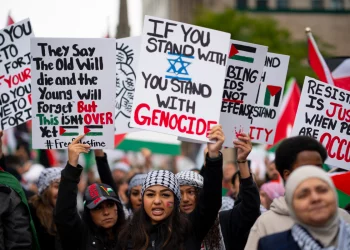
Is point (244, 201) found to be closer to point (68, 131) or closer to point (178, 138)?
point (178, 138)

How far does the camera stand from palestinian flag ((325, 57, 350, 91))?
7.88m

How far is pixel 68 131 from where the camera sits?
6312 mm

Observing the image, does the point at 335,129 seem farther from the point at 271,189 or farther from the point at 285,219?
the point at 285,219

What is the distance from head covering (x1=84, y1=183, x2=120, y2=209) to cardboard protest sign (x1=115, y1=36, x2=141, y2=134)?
5.61 ft

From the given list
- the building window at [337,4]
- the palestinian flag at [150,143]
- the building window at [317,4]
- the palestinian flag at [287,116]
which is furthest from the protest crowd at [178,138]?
the building window at [337,4]

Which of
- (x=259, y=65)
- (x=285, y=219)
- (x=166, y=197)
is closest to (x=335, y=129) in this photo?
(x=259, y=65)

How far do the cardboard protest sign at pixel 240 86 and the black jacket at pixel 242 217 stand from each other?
82 centimetres

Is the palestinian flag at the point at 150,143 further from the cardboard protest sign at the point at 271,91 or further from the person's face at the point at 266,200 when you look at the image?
the cardboard protest sign at the point at 271,91

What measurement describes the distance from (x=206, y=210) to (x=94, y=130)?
1.60 m

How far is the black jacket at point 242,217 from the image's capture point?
531cm

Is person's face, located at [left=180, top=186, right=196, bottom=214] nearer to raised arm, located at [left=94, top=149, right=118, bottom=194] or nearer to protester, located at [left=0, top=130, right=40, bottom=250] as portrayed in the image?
raised arm, located at [left=94, top=149, right=118, bottom=194]

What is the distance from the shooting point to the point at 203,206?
17.1ft

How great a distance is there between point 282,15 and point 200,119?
5452 cm

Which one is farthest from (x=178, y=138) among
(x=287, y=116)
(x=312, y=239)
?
(x=287, y=116)
